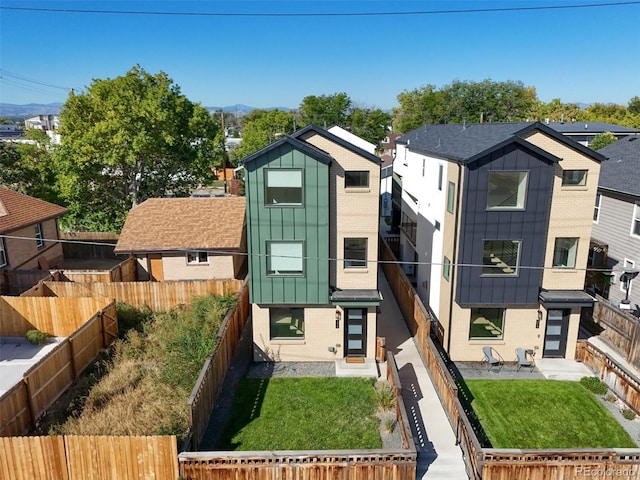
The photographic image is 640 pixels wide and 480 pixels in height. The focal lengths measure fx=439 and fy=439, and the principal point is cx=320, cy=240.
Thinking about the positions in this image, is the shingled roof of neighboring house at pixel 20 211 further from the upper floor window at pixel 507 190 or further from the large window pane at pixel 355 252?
the upper floor window at pixel 507 190

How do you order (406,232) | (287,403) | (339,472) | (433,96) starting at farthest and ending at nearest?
(433,96)
(406,232)
(287,403)
(339,472)

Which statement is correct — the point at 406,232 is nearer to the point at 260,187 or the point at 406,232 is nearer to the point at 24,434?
the point at 260,187

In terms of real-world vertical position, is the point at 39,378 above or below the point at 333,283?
below

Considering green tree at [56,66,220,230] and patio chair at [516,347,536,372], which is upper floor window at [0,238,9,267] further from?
patio chair at [516,347,536,372]

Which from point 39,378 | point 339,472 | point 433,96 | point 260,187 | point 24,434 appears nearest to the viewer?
point 339,472

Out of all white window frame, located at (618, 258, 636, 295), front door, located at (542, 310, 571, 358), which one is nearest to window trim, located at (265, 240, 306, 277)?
front door, located at (542, 310, 571, 358)

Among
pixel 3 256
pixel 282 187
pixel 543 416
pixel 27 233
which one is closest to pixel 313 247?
pixel 282 187

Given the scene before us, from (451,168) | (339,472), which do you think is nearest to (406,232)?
(451,168)

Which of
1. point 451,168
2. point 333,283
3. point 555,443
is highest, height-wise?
point 451,168
